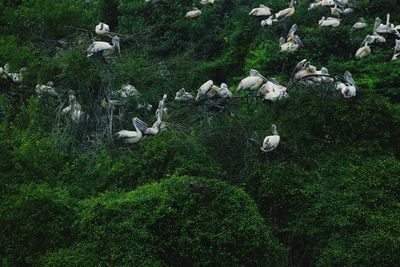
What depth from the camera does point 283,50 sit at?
1225 cm

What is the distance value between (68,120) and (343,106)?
3983 millimetres

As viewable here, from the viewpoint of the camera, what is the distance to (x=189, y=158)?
8.30 m

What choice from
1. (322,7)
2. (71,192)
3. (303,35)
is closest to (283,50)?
(303,35)

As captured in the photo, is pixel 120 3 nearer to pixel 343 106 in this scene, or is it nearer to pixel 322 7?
pixel 322 7

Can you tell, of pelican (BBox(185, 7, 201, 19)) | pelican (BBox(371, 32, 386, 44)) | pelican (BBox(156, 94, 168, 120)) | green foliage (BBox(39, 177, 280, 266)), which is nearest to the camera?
green foliage (BBox(39, 177, 280, 266))

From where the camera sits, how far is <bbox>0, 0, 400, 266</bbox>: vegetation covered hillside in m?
6.87

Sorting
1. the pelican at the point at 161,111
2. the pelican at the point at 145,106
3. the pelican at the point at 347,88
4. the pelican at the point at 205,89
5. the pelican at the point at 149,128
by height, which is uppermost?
the pelican at the point at 347,88

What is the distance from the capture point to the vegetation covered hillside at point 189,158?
22.5 feet

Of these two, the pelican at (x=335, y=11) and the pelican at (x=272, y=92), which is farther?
the pelican at (x=335, y=11)

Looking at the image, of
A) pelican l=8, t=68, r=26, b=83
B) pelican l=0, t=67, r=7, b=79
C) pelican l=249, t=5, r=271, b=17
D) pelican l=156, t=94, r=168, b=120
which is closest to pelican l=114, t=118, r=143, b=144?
pelican l=156, t=94, r=168, b=120

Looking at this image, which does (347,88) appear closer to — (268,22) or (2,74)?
(268,22)

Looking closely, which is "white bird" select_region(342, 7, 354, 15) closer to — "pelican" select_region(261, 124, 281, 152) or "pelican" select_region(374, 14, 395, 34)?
"pelican" select_region(374, 14, 395, 34)

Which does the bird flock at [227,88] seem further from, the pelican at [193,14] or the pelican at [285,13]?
the pelican at [193,14]

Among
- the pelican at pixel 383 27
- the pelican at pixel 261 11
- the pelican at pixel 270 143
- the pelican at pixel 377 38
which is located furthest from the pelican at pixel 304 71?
the pelican at pixel 261 11
